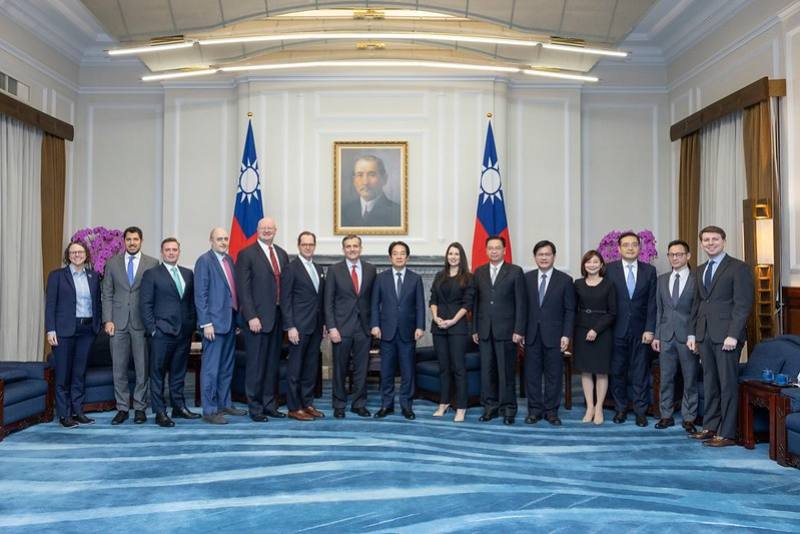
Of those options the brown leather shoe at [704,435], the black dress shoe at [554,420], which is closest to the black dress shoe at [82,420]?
the black dress shoe at [554,420]

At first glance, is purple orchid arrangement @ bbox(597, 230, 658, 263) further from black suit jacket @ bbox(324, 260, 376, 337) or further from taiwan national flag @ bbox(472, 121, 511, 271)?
black suit jacket @ bbox(324, 260, 376, 337)

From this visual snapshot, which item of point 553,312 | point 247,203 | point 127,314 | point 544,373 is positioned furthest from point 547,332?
point 247,203

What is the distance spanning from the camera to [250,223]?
8406 mm

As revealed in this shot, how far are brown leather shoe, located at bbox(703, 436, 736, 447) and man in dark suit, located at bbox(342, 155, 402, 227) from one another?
184 inches

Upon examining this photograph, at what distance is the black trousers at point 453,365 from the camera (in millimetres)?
5793

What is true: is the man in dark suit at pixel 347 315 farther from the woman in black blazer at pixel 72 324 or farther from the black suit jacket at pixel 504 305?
the woman in black blazer at pixel 72 324

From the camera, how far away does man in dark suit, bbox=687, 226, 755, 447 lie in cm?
494

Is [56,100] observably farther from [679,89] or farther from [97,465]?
[679,89]

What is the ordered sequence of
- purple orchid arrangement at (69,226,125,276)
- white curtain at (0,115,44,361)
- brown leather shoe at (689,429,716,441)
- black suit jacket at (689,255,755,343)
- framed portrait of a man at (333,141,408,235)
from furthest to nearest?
framed portrait of a man at (333,141,408,235), purple orchid arrangement at (69,226,125,276), white curtain at (0,115,44,361), brown leather shoe at (689,429,716,441), black suit jacket at (689,255,755,343)

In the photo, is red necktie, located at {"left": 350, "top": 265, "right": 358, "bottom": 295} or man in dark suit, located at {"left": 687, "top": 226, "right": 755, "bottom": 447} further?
red necktie, located at {"left": 350, "top": 265, "right": 358, "bottom": 295}

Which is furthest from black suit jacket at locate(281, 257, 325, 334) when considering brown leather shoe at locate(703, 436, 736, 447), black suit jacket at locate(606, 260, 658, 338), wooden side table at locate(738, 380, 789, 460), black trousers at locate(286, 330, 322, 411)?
wooden side table at locate(738, 380, 789, 460)

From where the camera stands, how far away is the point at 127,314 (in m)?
5.71

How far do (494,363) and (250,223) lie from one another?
387 centimetres

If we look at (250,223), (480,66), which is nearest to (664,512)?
(480,66)
